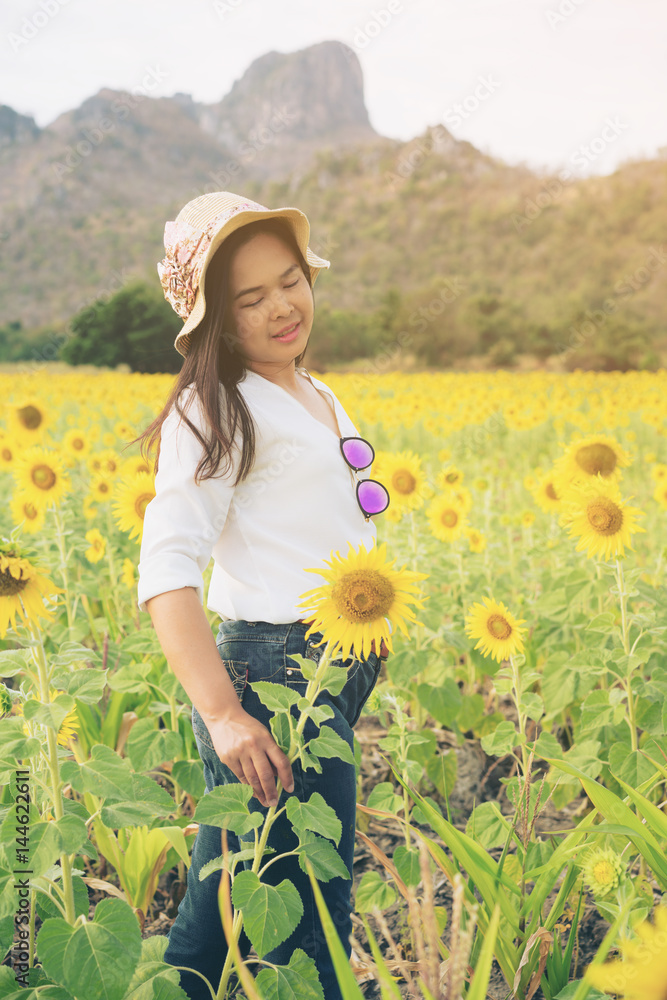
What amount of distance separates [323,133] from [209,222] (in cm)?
12301

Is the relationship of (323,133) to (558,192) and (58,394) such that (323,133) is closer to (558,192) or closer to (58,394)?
Result: (558,192)

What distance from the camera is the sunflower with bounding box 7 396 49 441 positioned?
4.08 meters

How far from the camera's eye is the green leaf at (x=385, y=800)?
67.8 inches

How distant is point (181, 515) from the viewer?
1.34m

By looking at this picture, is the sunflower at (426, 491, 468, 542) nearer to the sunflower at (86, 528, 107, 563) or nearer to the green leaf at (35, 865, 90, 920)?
the sunflower at (86, 528, 107, 563)

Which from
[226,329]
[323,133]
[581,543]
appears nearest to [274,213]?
[226,329]

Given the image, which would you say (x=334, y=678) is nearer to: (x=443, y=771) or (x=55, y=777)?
(x=55, y=777)

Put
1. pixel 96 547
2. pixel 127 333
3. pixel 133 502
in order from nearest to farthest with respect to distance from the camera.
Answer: pixel 133 502 → pixel 96 547 → pixel 127 333

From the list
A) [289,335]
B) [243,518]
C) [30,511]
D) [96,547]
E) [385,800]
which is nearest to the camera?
[243,518]

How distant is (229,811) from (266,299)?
3.40 feet

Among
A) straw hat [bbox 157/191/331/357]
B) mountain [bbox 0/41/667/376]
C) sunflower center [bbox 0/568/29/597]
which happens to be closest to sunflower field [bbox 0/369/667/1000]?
sunflower center [bbox 0/568/29/597]

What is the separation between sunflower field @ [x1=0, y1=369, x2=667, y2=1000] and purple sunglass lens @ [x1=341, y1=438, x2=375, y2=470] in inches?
10.5

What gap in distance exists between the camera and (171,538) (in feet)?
4.29

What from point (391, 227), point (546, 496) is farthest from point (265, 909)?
point (391, 227)
